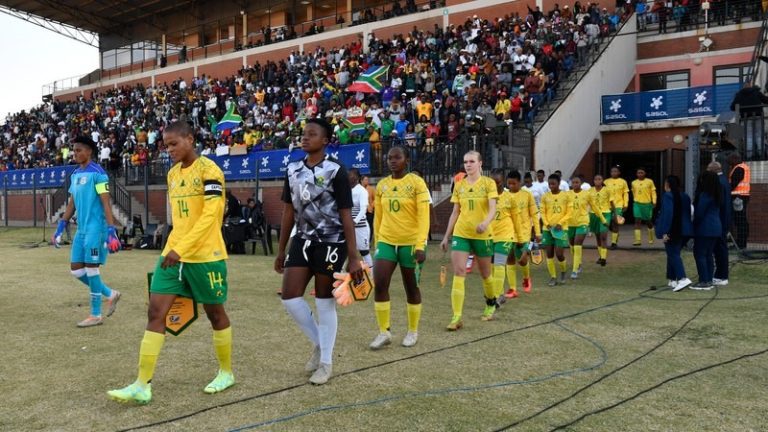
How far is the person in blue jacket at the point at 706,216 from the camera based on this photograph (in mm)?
9594

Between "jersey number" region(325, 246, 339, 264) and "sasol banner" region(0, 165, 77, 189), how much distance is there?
26.3 meters

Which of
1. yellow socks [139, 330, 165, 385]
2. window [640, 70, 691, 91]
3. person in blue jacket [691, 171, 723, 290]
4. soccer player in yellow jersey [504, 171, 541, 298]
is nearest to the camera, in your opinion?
yellow socks [139, 330, 165, 385]

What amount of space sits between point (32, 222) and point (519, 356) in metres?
31.3

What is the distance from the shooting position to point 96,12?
153 ft

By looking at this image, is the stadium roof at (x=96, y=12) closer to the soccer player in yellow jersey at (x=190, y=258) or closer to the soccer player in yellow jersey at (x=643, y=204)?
the soccer player in yellow jersey at (x=643, y=204)

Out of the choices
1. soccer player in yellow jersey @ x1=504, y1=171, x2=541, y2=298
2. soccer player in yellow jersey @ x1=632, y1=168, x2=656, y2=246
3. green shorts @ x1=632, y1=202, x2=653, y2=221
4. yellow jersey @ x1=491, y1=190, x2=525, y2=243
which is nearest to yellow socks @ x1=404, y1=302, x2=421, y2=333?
A: yellow jersey @ x1=491, y1=190, x2=525, y2=243

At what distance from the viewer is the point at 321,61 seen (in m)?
30.2

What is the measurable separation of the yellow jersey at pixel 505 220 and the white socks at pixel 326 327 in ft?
12.6

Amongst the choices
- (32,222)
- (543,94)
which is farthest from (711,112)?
(32,222)

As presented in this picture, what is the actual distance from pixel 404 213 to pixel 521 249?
3866mm

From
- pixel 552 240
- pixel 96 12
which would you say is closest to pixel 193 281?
pixel 552 240

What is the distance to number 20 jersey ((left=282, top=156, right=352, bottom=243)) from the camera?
16.4ft

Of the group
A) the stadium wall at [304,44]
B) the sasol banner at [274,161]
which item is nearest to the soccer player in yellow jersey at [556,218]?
the sasol banner at [274,161]

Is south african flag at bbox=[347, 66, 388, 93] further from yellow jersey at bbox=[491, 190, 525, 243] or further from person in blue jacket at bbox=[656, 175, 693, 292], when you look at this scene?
yellow jersey at bbox=[491, 190, 525, 243]
